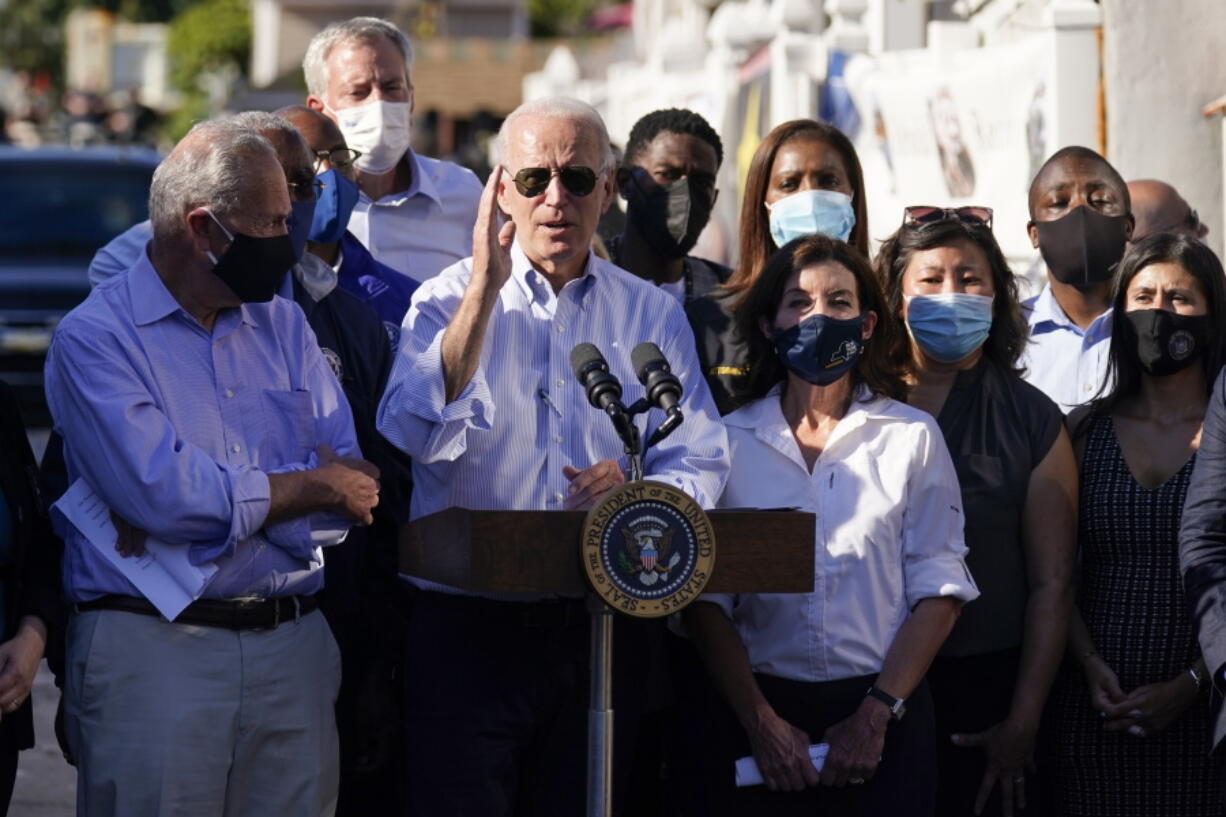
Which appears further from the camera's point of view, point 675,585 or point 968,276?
point 968,276

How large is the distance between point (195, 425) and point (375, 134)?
2021 mm

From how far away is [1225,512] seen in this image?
14.8ft

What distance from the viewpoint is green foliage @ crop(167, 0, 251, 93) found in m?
59.1

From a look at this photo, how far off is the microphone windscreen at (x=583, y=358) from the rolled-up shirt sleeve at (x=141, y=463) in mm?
744

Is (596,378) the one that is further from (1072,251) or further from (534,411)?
(1072,251)

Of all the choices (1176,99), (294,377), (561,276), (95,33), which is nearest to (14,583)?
(294,377)

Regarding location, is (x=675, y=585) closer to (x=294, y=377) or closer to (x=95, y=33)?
(x=294, y=377)

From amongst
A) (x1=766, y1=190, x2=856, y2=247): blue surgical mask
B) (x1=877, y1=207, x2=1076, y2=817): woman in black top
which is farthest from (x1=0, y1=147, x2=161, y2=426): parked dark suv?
(x1=877, y1=207, x2=1076, y2=817): woman in black top

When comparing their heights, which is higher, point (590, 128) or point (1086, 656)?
point (590, 128)

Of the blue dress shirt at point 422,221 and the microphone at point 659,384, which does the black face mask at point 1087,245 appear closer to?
the blue dress shirt at point 422,221

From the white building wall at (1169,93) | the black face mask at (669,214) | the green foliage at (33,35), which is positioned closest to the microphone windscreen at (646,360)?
the black face mask at (669,214)

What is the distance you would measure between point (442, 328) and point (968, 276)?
59.5 inches

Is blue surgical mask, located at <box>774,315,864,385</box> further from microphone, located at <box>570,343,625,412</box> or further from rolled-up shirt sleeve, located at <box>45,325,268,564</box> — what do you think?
rolled-up shirt sleeve, located at <box>45,325,268,564</box>

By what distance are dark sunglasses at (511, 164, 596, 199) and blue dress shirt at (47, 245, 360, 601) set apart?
2.14ft
